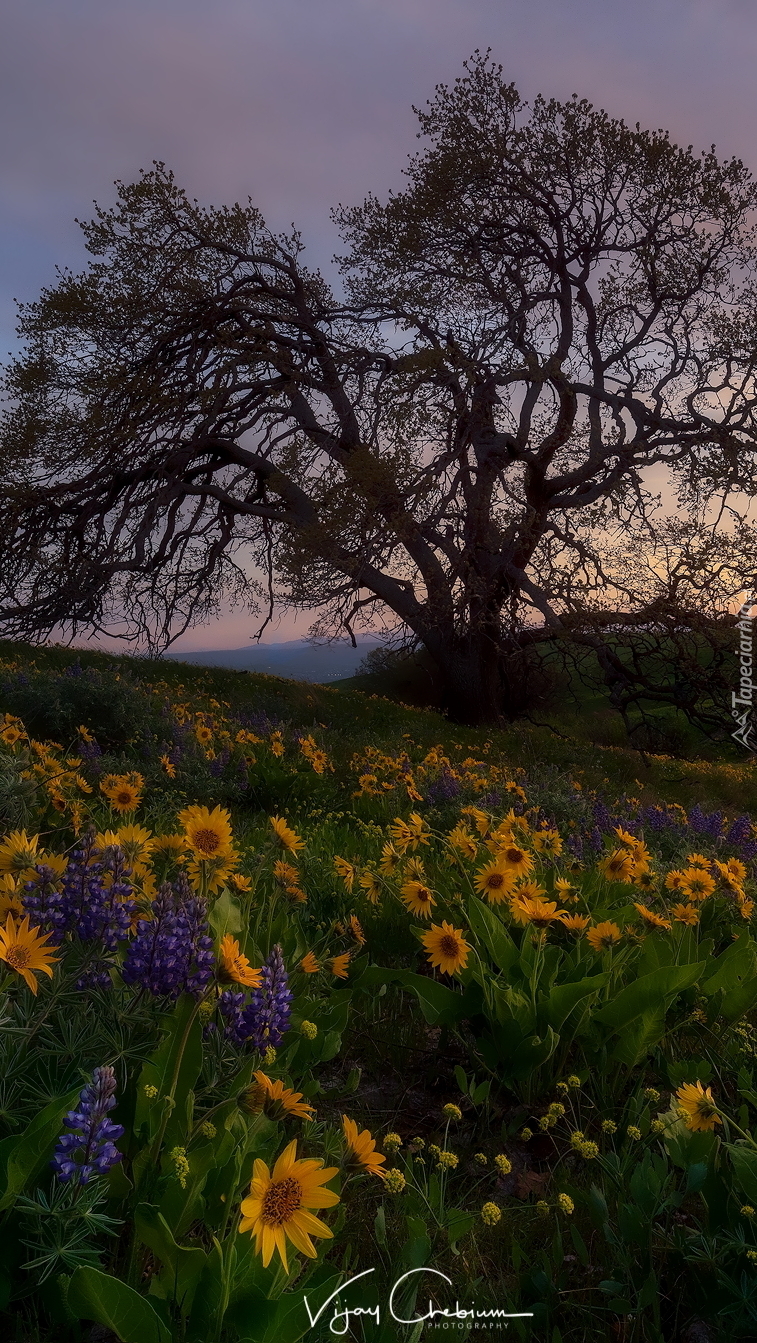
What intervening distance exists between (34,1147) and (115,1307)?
0.87 feet

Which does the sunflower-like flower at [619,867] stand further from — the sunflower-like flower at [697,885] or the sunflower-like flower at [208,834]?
the sunflower-like flower at [208,834]

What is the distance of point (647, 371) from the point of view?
1697 centimetres

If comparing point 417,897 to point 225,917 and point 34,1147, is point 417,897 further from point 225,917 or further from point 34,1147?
point 34,1147

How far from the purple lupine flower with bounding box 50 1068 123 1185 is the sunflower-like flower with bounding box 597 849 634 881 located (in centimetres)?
239

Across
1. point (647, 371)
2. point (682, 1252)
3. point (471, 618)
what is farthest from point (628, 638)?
point (682, 1252)

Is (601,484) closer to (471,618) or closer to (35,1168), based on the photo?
(471,618)

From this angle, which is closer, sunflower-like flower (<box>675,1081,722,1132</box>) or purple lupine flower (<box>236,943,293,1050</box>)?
purple lupine flower (<box>236,943,293,1050</box>)

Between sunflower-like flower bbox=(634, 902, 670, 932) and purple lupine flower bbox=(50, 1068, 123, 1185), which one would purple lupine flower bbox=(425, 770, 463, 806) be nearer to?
sunflower-like flower bbox=(634, 902, 670, 932)

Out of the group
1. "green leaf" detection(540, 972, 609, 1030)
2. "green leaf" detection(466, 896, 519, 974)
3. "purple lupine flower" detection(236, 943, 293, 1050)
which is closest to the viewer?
"purple lupine flower" detection(236, 943, 293, 1050)

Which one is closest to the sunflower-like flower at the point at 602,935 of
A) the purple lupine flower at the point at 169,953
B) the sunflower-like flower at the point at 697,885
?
the sunflower-like flower at the point at 697,885

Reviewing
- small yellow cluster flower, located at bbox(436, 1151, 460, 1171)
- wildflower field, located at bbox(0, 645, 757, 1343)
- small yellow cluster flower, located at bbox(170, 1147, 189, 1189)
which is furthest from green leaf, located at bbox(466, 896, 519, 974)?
small yellow cluster flower, located at bbox(170, 1147, 189, 1189)

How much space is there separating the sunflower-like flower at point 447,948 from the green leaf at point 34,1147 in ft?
3.88

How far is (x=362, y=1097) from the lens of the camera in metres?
2.34

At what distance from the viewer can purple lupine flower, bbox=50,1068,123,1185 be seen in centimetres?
118
